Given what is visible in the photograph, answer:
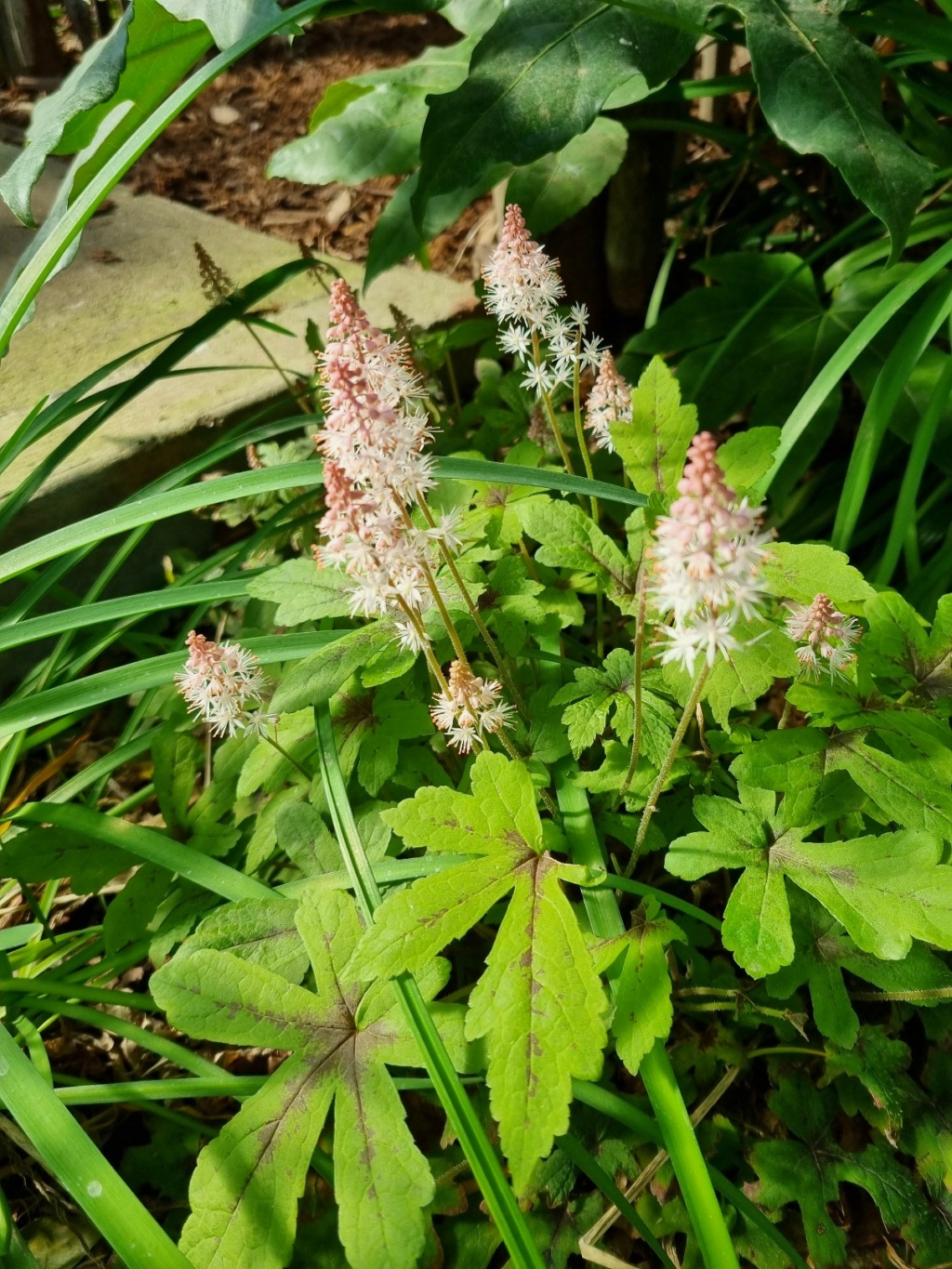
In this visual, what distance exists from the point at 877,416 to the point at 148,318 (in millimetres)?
2189

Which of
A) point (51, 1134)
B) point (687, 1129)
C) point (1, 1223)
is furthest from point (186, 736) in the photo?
point (687, 1129)

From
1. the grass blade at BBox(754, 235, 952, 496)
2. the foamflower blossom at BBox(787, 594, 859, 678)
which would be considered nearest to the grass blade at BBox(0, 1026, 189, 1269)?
the foamflower blossom at BBox(787, 594, 859, 678)

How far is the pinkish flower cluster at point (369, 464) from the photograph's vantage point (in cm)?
91

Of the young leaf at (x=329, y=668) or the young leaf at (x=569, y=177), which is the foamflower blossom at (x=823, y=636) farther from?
the young leaf at (x=569, y=177)

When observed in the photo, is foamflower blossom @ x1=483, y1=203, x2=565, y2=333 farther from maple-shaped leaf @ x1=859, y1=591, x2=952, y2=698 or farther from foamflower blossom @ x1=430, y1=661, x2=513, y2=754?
maple-shaped leaf @ x1=859, y1=591, x2=952, y2=698

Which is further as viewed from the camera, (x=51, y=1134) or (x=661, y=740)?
(x=661, y=740)

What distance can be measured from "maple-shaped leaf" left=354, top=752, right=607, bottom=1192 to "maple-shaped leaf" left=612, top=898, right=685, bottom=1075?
113mm

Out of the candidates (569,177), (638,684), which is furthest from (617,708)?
(569,177)

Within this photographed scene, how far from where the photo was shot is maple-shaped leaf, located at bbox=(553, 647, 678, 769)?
4.07ft

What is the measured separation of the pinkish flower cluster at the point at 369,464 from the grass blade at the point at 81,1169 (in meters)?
0.73

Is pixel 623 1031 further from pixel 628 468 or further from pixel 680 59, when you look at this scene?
pixel 680 59

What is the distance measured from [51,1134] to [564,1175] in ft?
2.18

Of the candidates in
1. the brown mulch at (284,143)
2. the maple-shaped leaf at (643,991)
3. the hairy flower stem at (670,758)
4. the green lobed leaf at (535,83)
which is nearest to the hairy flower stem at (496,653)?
the hairy flower stem at (670,758)

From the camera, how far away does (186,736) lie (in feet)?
4.95
